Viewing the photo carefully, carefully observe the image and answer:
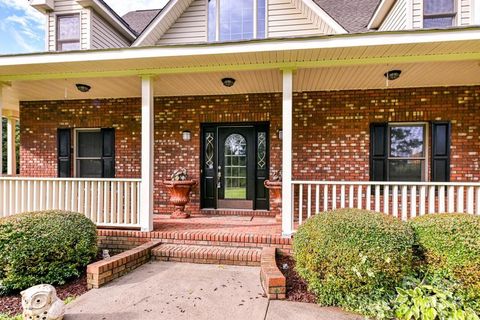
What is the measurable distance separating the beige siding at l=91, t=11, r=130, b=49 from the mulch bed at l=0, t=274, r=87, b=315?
5.13 metres

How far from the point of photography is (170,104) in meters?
6.61

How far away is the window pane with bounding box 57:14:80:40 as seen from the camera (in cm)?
667

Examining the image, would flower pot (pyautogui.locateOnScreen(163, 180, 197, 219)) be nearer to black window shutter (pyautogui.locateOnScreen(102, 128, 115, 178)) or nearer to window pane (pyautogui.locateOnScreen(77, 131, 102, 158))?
black window shutter (pyautogui.locateOnScreen(102, 128, 115, 178))

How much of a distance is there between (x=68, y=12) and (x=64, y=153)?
10.8 ft

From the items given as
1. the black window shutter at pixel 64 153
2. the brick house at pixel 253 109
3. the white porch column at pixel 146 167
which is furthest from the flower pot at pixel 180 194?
the black window shutter at pixel 64 153

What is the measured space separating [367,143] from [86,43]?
654 centimetres

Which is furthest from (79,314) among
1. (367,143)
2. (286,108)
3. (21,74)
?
(367,143)

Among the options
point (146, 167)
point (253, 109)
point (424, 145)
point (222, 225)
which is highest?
point (253, 109)

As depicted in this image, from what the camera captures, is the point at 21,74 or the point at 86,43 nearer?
the point at 21,74

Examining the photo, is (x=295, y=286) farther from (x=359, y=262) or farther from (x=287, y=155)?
(x=287, y=155)

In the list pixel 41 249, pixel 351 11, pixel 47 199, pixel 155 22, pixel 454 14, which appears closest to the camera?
pixel 41 249

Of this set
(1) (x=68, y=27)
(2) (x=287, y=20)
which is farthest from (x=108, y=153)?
(2) (x=287, y=20)

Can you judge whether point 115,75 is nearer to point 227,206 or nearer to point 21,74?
point 21,74

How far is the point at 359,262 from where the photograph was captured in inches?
116
